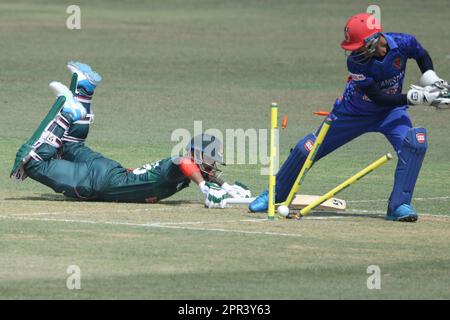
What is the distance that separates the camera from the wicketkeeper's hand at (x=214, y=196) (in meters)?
14.6

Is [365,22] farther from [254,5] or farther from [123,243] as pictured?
[254,5]

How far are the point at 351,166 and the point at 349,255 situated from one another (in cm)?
749

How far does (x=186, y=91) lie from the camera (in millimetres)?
28188

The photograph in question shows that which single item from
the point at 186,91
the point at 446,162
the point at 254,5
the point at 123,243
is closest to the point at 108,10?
the point at 254,5

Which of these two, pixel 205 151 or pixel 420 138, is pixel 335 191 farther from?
pixel 205 151

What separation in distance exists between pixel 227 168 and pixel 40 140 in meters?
4.15

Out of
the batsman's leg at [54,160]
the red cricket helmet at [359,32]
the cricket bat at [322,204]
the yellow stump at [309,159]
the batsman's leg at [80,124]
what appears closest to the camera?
the red cricket helmet at [359,32]

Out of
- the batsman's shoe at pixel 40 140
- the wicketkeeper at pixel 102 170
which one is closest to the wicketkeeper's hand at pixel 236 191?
the wicketkeeper at pixel 102 170

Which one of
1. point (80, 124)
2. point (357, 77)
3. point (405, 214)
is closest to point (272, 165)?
point (357, 77)

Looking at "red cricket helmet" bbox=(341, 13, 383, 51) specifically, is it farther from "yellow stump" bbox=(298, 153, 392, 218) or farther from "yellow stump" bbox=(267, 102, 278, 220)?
"yellow stump" bbox=(298, 153, 392, 218)

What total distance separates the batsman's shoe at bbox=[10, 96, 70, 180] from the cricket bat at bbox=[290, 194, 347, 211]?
8.64ft

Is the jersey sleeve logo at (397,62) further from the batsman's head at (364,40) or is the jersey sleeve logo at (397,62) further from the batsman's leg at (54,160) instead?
the batsman's leg at (54,160)

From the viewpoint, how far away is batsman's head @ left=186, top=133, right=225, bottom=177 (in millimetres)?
14750

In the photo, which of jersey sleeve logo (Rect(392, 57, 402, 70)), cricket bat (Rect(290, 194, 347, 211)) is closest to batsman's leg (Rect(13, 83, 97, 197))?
cricket bat (Rect(290, 194, 347, 211))
